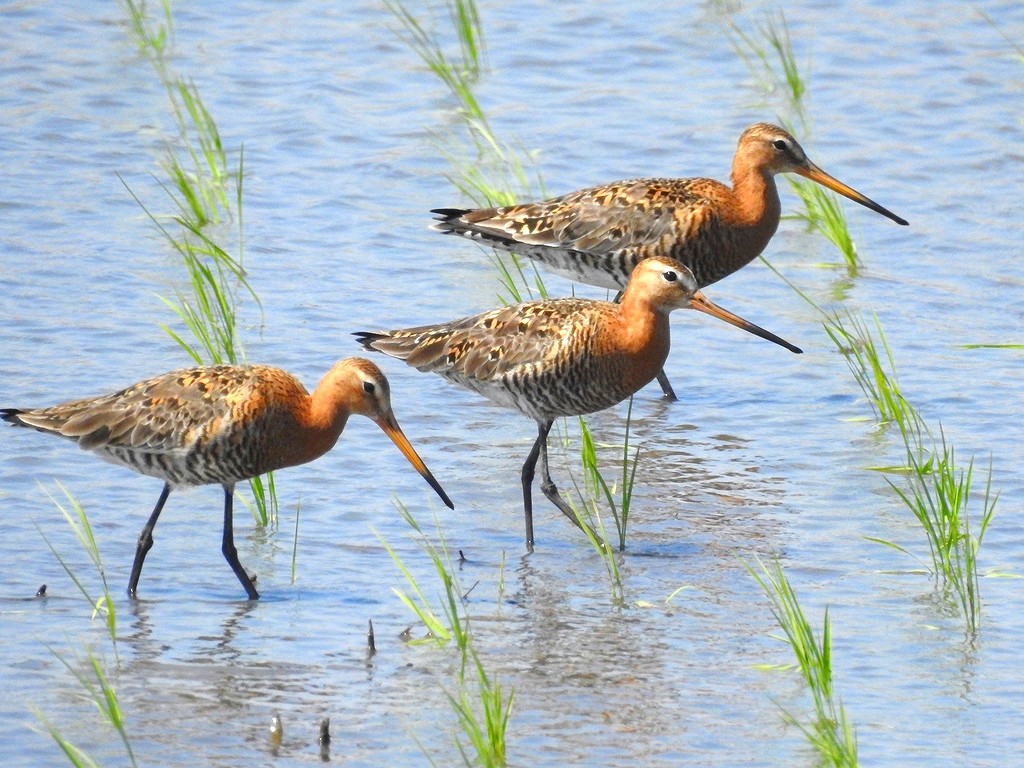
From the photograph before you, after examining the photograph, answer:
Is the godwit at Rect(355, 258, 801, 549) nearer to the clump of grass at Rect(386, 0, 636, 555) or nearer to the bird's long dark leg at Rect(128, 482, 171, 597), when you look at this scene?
the clump of grass at Rect(386, 0, 636, 555)

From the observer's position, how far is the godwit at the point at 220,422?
7.44 metres

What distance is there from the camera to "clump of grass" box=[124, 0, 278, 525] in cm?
859

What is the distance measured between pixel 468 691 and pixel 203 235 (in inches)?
181

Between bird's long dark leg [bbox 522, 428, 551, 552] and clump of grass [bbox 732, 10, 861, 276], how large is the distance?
3.12 m

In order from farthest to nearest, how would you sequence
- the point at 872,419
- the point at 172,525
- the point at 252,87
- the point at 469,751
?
1. the point at 252,87
2. the point at 872,419
3. the point at 172,525
4. the point at 469,751

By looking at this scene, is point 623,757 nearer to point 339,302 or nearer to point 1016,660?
point 1016,660

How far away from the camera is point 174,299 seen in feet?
35.7

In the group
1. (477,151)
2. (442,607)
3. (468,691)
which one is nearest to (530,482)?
(442,607)

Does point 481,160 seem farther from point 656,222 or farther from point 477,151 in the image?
point 656,222

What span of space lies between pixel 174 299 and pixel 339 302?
38.1 inches

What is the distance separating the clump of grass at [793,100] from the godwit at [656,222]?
0.44m

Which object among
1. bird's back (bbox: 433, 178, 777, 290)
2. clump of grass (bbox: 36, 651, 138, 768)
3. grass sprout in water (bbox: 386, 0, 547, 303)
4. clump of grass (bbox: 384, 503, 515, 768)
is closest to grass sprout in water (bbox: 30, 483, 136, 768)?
clump of grass (bbox: 36, 651, 138, 768)

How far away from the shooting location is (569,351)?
8328mm

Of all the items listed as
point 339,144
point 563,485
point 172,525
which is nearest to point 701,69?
point 339,144
